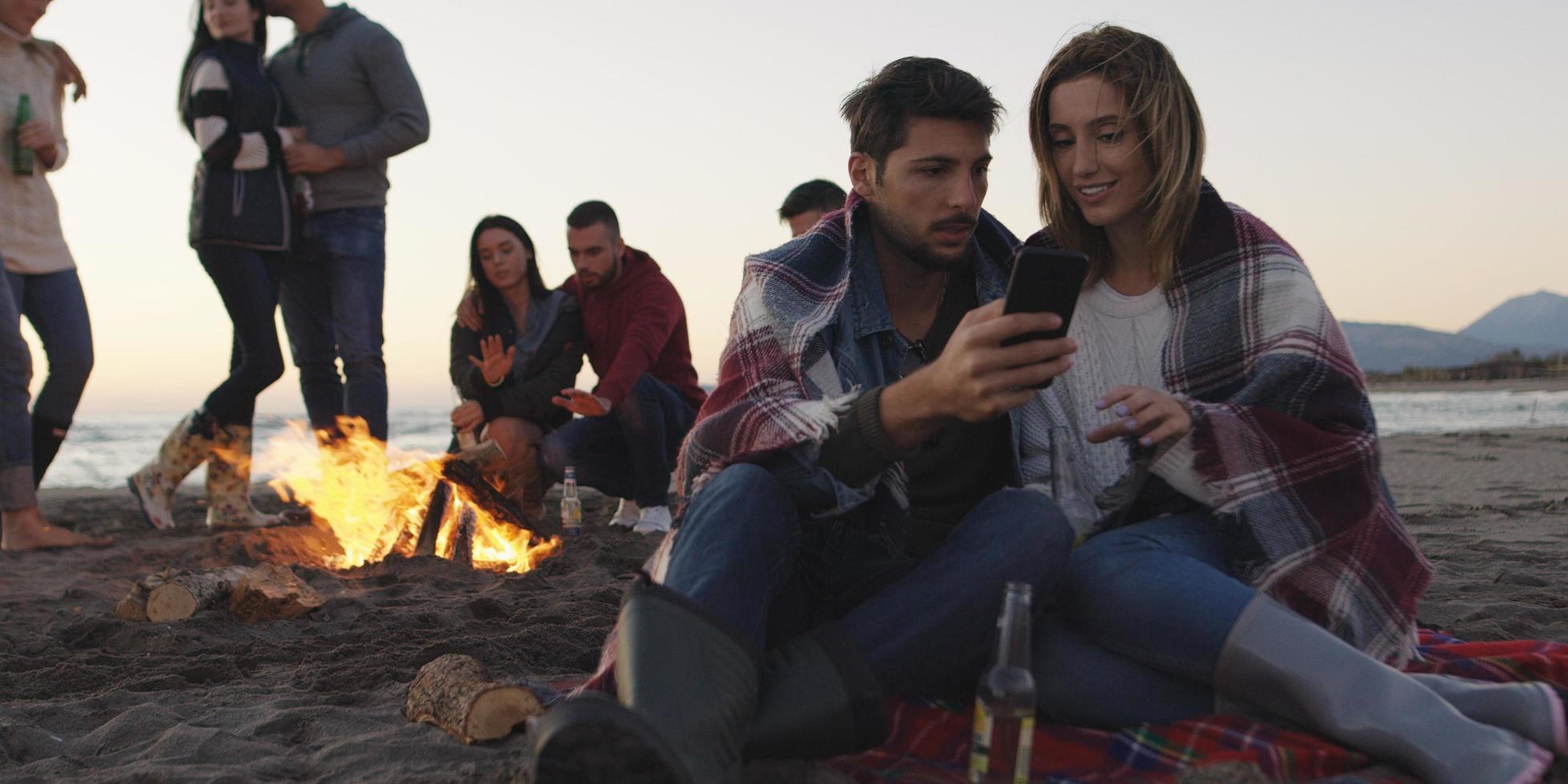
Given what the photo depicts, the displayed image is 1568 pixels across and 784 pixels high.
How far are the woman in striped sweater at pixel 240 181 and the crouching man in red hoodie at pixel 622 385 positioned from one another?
1.43 metres

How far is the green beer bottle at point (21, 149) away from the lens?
16.2 feet

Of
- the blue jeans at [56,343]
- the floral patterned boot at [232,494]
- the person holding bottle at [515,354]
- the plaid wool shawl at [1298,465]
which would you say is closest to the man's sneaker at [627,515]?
the person holding bottle at [515,354]

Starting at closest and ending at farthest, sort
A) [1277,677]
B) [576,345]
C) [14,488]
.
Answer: [1277,677]
[14,488]
[576,345]

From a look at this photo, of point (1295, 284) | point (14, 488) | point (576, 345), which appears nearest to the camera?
point (1295, 284)

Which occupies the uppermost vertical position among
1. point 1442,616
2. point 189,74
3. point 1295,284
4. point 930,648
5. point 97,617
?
point 189,74

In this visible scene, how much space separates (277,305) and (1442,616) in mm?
5208

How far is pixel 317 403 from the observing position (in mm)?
5484

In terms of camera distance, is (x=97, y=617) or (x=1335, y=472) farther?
(x=97, y=617)

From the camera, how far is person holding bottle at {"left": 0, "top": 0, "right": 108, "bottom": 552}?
485 centimetres

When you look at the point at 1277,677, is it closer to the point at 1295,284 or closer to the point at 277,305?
the point at 1295,284

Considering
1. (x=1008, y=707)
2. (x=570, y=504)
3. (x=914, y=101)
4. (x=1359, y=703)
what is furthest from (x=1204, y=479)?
(x=570, y=504)

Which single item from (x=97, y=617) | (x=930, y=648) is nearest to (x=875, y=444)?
(x=930, y=648)

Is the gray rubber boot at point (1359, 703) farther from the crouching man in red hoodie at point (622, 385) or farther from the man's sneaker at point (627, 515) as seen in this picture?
the man's sneaker at point (627, 515)

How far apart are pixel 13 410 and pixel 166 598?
190 centimetres
